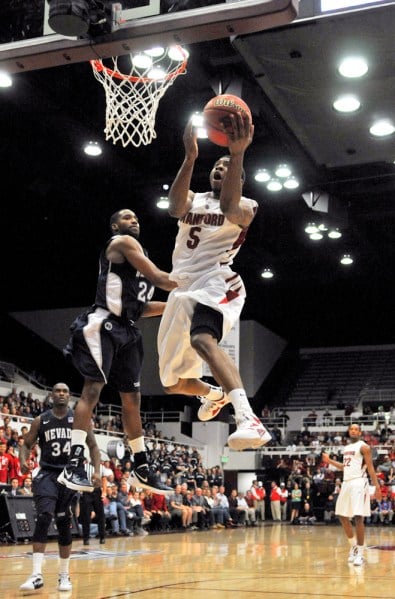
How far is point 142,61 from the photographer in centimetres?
772

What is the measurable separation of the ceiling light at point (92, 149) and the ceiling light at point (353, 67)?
18.6ft

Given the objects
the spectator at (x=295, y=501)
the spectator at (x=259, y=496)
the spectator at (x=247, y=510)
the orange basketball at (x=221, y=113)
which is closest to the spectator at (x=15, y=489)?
the orange basketball at (x=221, y=113)

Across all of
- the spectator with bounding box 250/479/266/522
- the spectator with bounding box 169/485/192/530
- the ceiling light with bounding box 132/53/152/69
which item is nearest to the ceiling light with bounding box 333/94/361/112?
the ceiling light with bounding box 132/53/152/69

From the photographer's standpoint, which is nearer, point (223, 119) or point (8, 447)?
point (223, 119)

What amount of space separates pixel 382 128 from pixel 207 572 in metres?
7.13

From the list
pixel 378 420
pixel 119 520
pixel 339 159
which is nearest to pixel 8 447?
pixel 119 520

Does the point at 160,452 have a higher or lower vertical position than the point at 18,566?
higher

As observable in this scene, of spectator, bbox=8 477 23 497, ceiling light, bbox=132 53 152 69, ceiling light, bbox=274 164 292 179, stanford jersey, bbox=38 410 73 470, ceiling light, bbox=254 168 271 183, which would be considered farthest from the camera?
ceiling light, bbox=254 168 271 183

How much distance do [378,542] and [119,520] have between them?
18.4 ft

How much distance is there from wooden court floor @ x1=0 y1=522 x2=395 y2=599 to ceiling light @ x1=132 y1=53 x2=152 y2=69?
4895mm

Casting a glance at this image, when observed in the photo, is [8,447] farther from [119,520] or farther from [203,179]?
[203,179]

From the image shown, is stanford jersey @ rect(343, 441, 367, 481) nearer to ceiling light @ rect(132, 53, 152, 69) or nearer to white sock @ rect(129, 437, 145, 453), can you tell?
ceiling light @ rect(132, 53, 152, 69)

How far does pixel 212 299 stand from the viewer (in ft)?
13.8

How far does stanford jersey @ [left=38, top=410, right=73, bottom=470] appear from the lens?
7336 mm
